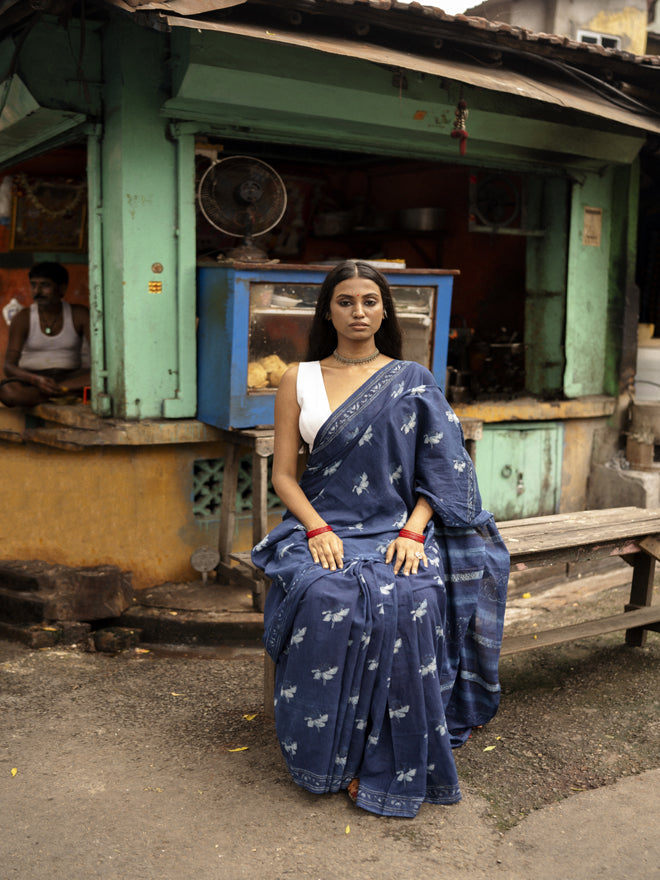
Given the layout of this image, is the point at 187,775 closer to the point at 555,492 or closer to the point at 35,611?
the point at 35,611

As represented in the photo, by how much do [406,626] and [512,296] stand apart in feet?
19.2

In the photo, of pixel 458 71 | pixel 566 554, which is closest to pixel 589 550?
pixel 566 554

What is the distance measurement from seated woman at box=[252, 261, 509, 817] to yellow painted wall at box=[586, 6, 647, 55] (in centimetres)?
1076

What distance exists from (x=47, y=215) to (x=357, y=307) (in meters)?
4.44

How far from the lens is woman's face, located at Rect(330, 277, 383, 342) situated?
3402mm

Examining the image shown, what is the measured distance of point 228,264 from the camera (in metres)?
4.91

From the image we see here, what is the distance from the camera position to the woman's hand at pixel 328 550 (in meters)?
3.16

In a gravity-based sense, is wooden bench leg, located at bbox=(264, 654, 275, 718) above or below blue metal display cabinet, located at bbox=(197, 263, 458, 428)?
below

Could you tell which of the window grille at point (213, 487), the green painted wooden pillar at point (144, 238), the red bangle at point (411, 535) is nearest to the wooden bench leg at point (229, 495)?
the window grille at point (213, 487)

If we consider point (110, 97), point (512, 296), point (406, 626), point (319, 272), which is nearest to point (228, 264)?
point (319, 272)

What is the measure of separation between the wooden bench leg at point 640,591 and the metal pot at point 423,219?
4.15 meters

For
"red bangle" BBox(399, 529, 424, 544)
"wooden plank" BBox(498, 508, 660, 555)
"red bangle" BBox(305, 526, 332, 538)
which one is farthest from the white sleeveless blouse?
"wooden plank" BBox(498, 508, 660, 555)

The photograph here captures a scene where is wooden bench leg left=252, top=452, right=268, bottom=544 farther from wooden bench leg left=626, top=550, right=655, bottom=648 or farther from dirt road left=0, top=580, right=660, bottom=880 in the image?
wooden bench leg left=626, top=550, right=655, bottom=648

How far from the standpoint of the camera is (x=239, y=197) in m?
5.43
